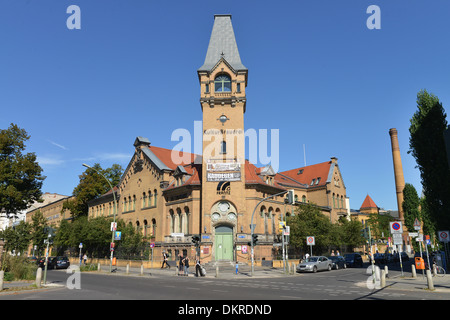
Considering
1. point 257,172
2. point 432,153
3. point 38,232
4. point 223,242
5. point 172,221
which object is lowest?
point 223,242

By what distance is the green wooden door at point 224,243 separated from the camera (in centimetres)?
3781

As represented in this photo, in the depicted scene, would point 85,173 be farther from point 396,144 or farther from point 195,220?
point 396,144

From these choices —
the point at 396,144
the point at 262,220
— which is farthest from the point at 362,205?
the point at 262,220

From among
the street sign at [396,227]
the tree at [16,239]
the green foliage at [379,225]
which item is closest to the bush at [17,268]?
the street sign at [396,227]

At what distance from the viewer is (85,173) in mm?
63781

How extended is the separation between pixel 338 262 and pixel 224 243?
12.3 m

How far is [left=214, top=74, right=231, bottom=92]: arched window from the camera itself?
140 ft

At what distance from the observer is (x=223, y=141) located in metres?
41.1

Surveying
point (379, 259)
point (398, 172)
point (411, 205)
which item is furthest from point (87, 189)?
point (398, 172)

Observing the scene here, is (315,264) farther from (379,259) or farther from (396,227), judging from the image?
(379,259)

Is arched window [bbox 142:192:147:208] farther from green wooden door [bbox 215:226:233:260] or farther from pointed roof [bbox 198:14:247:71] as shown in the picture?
pointed roof [bbox 198:14:247:71]

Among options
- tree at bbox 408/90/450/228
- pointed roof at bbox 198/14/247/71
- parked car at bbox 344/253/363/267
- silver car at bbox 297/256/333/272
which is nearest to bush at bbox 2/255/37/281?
silver car at bbox 297/256/333/272

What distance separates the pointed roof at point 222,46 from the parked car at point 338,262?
79.6 feet
